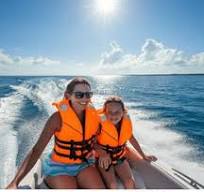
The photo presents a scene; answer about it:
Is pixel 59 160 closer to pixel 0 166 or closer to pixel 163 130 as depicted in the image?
pixel 0 166

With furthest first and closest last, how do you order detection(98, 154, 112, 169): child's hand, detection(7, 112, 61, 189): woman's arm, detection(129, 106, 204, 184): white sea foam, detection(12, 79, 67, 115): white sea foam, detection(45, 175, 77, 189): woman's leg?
detection(12, 79, 67, 115): white sea foam < detection(129, 106, 204, 184): white sea foam < detection(98, 154, 112, 169): child's hand < detection(45, 175, 77, 189): woman's leg < detection(7, 112, 61, 189): woman's arm

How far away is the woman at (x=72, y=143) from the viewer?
199cm

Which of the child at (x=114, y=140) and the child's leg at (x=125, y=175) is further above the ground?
the child at (x=114, y=140)

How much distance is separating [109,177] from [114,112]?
1.66 ft

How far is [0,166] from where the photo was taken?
3.94 metres

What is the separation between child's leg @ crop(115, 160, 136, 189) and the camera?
2.19 meters

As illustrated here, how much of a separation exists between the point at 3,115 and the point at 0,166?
389cm

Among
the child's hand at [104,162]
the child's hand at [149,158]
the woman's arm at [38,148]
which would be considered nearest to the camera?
the woman's arm at [38,148]

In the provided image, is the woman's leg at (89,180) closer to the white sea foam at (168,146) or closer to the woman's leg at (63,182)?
the woman's leg at (63,182)

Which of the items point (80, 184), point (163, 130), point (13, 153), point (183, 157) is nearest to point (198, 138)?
point (163, 130)

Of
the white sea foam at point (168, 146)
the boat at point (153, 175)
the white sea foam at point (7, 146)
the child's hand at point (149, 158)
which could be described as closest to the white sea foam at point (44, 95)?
Result: the white sea foam at point (7, 146)

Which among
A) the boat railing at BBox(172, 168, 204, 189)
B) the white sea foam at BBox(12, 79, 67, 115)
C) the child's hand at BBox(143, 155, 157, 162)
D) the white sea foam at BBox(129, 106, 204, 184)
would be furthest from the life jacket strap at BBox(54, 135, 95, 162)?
the white sea foam at BBox(12, 79, 67, 115)

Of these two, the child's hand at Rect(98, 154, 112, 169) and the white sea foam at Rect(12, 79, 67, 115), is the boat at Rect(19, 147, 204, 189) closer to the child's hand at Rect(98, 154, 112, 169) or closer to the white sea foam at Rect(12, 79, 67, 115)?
the child's hand at Rect(98, 154, 112, 169)

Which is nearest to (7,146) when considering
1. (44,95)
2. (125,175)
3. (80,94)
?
(125,175)
